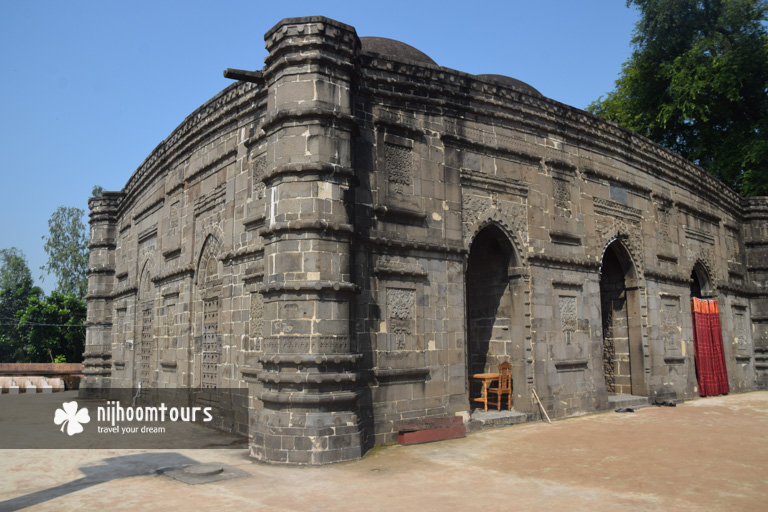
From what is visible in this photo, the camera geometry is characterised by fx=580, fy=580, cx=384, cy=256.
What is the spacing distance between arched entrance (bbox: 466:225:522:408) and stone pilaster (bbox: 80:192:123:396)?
1121 cm

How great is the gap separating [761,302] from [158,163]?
16628 millimetres

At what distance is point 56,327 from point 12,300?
11.0 m

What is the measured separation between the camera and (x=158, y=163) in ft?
42.7

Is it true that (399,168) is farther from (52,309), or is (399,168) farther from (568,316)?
(52,309)

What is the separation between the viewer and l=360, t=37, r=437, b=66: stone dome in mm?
10648

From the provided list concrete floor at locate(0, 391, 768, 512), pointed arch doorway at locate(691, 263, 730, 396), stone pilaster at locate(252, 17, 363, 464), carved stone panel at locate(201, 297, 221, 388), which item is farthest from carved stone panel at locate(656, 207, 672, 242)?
carved stone panel at locate(201, 297, 221, 388)

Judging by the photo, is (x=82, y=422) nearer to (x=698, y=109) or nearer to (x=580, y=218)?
(x=580, y=218)

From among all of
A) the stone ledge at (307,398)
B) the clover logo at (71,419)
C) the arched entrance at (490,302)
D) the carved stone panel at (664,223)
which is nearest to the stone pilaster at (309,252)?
the stone ledge at (307,398)

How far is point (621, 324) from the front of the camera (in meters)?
12.3

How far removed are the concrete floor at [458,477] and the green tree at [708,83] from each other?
46.1 ft

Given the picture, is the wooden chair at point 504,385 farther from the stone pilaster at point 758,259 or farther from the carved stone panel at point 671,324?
the stone pilaster at point 758,259

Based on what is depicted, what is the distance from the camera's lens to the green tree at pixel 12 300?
2816 cm

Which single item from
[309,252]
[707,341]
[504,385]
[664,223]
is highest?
[664,223]

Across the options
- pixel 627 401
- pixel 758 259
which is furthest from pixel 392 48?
pixel 758 259
